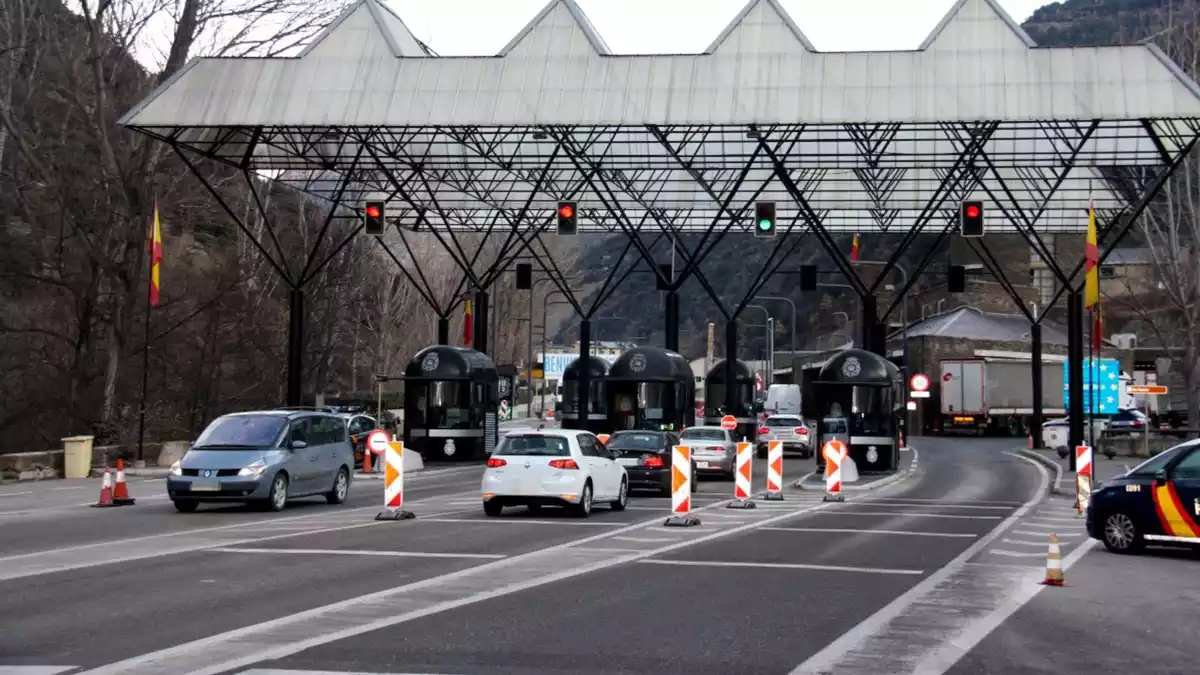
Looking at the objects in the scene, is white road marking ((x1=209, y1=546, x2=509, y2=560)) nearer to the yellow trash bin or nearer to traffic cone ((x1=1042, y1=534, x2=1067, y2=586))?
traffic cone ((x1=1042, y1=534, x2=1067, y2=586))

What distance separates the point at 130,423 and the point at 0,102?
16.9 meters

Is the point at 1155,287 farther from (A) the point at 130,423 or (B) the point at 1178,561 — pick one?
(B) the point at 1178,561

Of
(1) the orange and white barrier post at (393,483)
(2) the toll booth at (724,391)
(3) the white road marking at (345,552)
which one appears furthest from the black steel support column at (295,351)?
(3) the white road marking at (345,552)

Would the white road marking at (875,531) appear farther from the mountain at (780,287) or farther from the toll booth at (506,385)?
the mountain at (780,287)

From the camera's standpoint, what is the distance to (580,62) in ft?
135

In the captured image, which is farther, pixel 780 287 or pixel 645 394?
pixel 780 287

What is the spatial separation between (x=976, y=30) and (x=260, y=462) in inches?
957

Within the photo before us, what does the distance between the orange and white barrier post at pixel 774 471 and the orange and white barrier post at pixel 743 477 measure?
5.64 ft

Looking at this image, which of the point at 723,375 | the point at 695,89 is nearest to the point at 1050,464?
the point at 723,375

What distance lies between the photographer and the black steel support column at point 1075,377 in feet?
141

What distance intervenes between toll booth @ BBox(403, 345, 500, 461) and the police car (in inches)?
1118

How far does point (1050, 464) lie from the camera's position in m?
48.2

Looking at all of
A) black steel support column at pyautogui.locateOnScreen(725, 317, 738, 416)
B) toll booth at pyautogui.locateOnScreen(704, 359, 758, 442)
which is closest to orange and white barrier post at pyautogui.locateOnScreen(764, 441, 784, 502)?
black steel support column at pyautogui.locateOnScreen(725, 317, 738, 416)

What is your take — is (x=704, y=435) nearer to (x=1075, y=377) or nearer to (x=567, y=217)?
(x=567, y=217)
